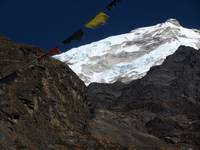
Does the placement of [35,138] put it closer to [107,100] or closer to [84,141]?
[84,141]

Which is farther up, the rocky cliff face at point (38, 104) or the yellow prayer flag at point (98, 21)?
the yellow prayer flag at point (98, 21)

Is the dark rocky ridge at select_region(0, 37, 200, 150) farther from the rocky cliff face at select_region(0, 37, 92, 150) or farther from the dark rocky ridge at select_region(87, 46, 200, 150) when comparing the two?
the dark rocky ridge at select_region(87, 46, 200, 150)

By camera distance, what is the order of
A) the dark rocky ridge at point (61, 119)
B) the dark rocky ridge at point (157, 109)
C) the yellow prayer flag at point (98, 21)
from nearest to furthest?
the yellow prayer flag at point (98, 21)
the dark rocky ridge at point (61, 119)
the dark rocky ridge at point (157, 109)

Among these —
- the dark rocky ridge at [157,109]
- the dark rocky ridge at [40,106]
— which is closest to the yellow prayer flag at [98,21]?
the dark rocky ridge at [40,106]

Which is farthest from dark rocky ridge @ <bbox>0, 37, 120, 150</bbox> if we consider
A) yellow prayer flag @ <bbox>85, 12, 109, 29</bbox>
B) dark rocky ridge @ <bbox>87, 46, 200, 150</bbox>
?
yellow prayer flag @ <bbox>85, 12, 109, 29</bbox>

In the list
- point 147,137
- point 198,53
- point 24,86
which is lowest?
point 147,137

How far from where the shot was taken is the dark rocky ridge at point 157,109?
44031 millimetres

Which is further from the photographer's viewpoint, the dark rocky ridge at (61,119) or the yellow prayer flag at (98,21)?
the dark rocky ridge at (61,119)

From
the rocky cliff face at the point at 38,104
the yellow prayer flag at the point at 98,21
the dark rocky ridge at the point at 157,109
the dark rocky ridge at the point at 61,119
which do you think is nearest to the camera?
the yellow prayer flag at the point at 98,21

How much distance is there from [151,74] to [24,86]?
234 feet

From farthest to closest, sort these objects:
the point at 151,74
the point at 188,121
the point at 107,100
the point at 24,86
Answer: the point at 151,74, the point at 107,100, the point at 188,121, the point at 24,86

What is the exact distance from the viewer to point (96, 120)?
4322cm

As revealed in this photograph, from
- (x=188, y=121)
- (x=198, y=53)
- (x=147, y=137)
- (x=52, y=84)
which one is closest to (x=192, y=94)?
(x=198, y=53)

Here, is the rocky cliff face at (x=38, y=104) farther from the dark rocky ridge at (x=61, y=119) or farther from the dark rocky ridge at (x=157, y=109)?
the dark rocky ridge at (x=157, y=109)
